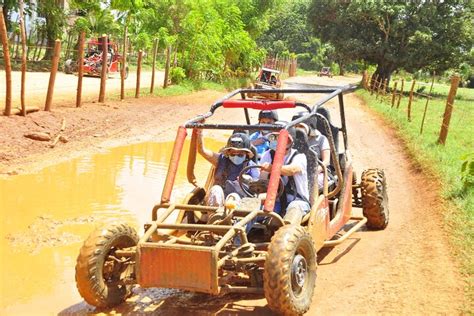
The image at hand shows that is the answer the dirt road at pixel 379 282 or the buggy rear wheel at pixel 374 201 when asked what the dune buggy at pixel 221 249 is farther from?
the buggy rear wheel at pixel 374 201

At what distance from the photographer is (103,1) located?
3052 cm

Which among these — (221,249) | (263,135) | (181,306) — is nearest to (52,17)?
(263,135)

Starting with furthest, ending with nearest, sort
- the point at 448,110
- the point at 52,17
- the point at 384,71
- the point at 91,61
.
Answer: the point at 384,71, the point at 52,17, the point at 91,61, the point at 448,110

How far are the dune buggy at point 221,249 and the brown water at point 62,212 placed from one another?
639 mm

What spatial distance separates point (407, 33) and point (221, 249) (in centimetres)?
3162

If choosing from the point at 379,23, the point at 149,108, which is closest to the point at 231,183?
the point at 149,108

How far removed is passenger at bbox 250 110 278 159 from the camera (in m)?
6.33

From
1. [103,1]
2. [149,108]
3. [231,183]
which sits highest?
[103,1]

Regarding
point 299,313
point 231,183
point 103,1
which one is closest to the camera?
point 299,313

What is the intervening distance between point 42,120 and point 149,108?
5844mm

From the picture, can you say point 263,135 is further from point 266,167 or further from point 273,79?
point 273,79

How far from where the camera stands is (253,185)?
5.91 metres

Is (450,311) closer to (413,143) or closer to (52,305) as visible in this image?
(52,305)

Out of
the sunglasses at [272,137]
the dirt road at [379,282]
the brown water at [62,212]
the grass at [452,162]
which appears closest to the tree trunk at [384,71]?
the grass at [452,162]
